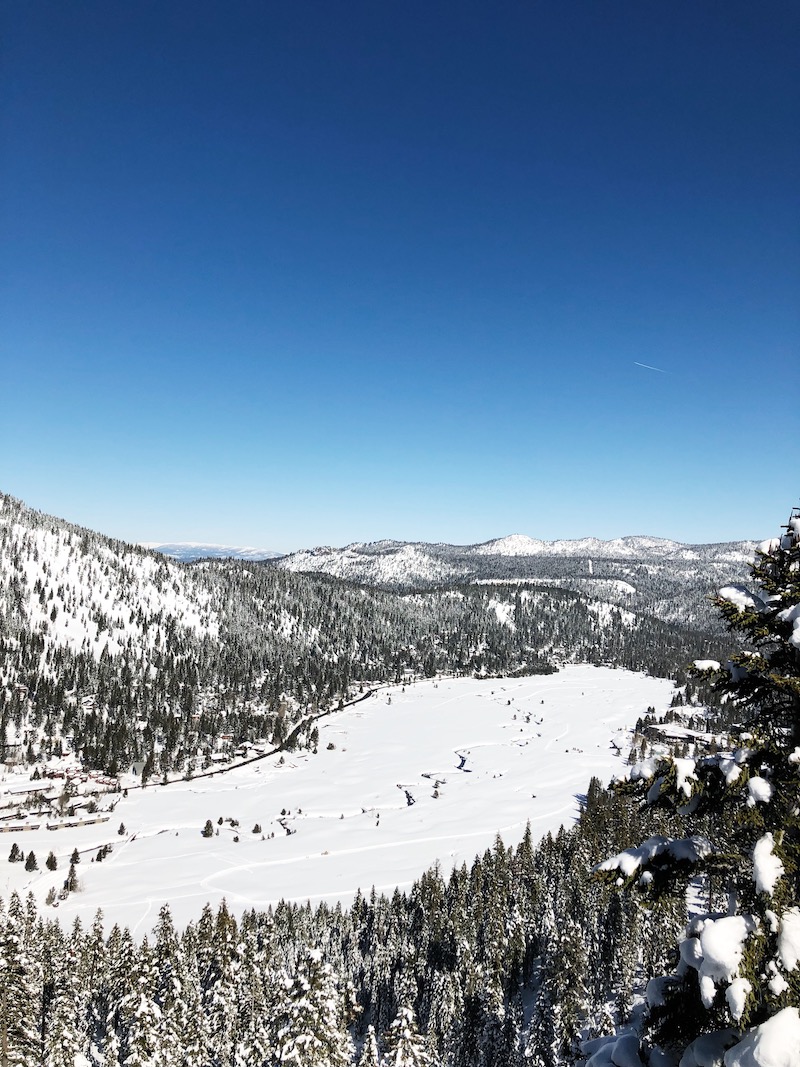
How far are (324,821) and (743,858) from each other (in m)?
129

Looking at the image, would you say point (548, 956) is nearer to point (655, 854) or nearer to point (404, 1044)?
point (404, 1044)

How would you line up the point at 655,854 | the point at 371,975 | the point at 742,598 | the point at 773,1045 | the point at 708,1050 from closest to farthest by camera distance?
the point at 773,1045 < the point at 708,1050 < the point at 655,854 < the point at 742,598 < the point at 371,975

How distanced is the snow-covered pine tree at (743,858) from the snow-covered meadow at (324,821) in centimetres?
9267

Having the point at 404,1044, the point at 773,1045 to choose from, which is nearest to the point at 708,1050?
the point at 773,1045

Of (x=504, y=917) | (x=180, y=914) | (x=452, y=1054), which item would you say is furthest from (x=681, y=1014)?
(x=180, y=914)

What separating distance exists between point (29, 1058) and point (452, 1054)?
40966 millimetres

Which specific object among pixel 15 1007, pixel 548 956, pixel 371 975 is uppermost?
pixel 15 1007

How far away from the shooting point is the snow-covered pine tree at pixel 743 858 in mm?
6324

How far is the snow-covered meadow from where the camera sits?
3639 inches

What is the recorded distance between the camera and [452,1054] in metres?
57.2

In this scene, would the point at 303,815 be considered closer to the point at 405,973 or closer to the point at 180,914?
the point at 180,914

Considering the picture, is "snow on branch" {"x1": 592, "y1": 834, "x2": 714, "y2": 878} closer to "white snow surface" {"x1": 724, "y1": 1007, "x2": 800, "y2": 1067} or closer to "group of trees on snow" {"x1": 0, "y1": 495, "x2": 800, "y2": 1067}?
"group of trees on snow" {"x1": 0, "y1": 495, "x2": 800, "y2": 1067}

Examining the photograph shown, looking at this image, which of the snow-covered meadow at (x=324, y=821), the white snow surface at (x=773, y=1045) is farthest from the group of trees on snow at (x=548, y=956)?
the snow-covered meadow at (x=324, y=821)

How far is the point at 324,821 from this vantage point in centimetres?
12119
